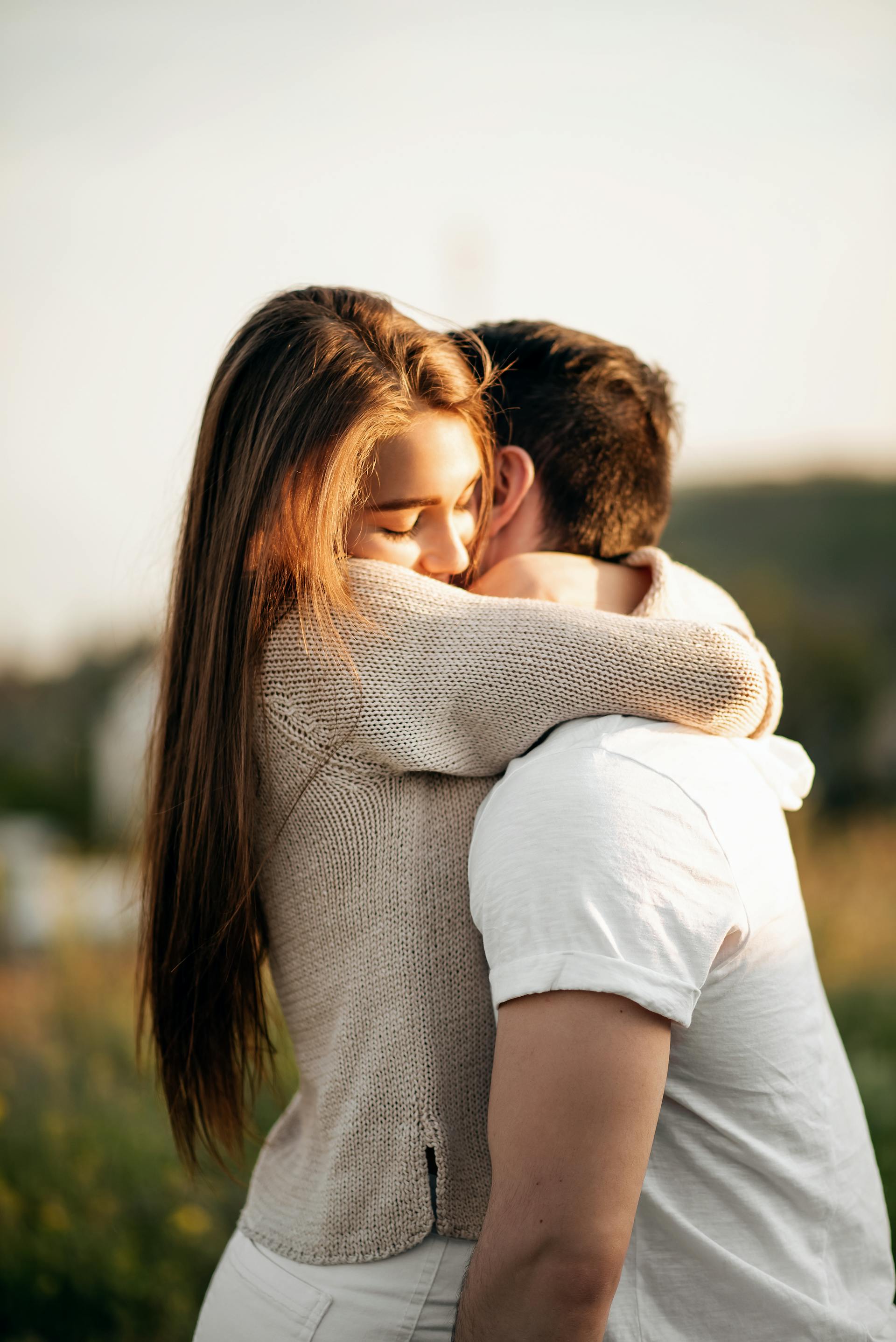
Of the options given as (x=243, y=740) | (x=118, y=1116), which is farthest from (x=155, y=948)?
(x=118, y=1116)

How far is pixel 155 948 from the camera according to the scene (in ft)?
4.99

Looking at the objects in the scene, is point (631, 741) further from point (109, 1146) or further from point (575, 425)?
point (109, 1146)

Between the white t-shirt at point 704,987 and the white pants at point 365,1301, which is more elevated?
the white t-shirt at point 704,987

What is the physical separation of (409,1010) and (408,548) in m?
0.65

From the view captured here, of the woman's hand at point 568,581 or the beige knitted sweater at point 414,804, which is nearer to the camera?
the beige knitted sweater at point 414,804

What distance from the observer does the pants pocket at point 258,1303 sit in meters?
1.22

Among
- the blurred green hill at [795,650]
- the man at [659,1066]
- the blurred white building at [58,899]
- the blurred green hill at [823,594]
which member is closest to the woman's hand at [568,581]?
the man at [659,1066]

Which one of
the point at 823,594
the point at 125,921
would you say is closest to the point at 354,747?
the point at 125,921

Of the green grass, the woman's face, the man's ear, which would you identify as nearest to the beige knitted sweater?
the woman's face

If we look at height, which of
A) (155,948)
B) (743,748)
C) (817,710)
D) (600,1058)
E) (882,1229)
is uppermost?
(743,748)

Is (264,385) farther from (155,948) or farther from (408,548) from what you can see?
(155,948)

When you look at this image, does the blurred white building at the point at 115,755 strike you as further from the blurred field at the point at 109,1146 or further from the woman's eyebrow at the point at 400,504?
the woman's eyebrow at the point at 400,504

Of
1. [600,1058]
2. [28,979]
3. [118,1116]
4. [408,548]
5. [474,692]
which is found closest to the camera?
[600,1058]

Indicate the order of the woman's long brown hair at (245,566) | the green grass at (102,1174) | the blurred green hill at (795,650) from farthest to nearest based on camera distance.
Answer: the blurred green hill at (795,650)
the green grass at (102,1174)
the woman's long brown hair at (245,566)
